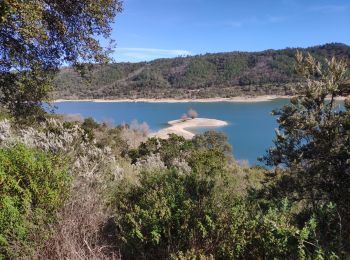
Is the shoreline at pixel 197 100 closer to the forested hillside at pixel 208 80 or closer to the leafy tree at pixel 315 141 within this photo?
the forested hillside at pixel 208 80

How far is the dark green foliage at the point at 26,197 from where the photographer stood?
437 centimetres

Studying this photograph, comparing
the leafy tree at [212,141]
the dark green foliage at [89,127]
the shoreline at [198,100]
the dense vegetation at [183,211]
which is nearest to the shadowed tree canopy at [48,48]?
the dense vegetation at [183,211]

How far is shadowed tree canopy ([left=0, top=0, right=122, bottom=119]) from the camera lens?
7.12 meters

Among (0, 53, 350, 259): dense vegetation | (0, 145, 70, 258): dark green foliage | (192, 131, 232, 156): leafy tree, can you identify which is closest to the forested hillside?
(192, 131, 232, 156): leafy tree

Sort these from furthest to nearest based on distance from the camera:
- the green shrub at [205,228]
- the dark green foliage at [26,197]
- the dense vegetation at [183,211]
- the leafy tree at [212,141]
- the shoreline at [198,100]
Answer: the shoreline at [198,100] → the leafy tree at [212,141] → the dark green foliage at [26,197] → the dense vegetation at [183,211] → the green shrub at [205,228]

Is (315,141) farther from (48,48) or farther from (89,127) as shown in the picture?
(89,127)

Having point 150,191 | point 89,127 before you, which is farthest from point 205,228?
point 89,127

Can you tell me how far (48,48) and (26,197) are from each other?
3.78m

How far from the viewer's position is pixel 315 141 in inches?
265

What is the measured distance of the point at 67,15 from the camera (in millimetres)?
7398

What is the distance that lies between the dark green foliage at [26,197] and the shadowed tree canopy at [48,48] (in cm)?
225

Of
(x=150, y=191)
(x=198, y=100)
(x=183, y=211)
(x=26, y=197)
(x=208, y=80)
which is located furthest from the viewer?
(x=208, y=80)

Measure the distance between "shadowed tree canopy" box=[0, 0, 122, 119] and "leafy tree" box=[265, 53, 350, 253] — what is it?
3.72 m

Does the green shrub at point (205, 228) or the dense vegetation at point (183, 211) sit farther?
the dense vegetation at point (183, 211)
